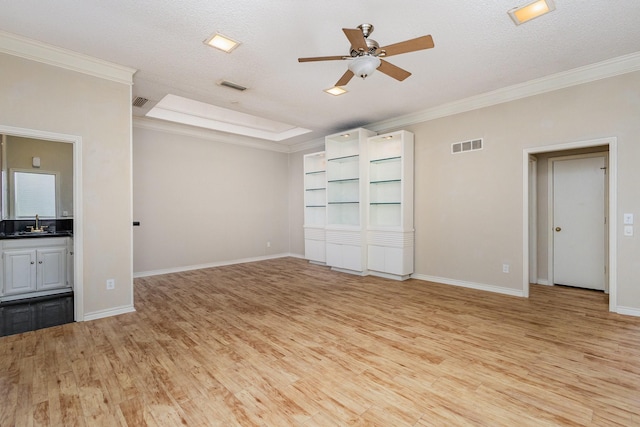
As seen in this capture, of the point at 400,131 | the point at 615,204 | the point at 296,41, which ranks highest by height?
the point at 296,41

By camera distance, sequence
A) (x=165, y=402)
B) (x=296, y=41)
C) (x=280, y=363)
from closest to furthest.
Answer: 1. (x=165, y=402)
2. (x=280, y=363)
3. (x=296, y=41)

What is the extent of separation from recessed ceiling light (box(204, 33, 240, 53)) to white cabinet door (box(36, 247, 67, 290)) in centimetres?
403

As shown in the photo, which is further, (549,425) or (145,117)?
(145,117)

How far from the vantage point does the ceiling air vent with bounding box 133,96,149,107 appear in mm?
4656

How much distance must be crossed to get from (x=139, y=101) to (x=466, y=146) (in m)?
5.37

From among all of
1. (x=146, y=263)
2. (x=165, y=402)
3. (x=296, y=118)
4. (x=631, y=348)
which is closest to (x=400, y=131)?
(x=296, y=118)

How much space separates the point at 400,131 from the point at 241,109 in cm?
287

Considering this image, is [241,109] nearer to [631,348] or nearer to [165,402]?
[165,402]

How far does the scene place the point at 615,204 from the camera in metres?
3.64

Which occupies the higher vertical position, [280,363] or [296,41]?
[296,41]

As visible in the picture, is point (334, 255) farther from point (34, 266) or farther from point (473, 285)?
point (34, 266)

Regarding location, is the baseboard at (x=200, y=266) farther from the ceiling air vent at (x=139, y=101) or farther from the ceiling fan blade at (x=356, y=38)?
the ceiling fan blade at (x=356, y=38)

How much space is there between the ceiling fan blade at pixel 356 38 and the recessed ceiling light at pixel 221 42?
142cm

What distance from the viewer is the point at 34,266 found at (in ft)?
14.5
